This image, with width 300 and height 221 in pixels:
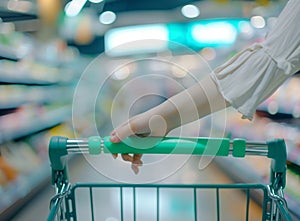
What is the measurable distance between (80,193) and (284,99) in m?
2.07

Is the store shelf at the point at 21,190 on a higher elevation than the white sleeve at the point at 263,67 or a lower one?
lower

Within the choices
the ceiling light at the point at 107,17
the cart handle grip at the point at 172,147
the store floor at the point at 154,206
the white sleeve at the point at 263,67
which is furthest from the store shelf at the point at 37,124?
the white sleeve at the point at 263,67

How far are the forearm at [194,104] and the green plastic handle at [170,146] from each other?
11 cm

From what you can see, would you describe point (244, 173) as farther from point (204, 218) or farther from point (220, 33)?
point (220, 33)

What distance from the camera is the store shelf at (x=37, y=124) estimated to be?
3225mm

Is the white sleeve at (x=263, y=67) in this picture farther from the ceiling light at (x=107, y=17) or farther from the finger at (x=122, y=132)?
the ceiling light at (x=107, y=17)

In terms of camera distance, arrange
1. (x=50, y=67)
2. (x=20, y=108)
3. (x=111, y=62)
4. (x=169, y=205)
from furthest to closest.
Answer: (x=111, y=62)
(x=50, y=67)
(x=20, y=108)
(x=169, y=205)

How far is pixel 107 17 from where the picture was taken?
688 centimetres

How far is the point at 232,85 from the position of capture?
80cm

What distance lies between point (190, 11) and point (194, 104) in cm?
581

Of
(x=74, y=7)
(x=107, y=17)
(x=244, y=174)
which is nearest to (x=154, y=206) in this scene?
(x=244, y=174)

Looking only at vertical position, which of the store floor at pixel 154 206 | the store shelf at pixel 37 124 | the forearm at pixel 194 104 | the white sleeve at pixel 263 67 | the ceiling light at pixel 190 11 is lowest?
the store floor at pixel 154 206

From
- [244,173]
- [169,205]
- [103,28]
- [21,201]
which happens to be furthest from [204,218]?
[103,28]

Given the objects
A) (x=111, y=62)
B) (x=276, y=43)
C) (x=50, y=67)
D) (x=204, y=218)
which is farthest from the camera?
(x=111, y=62)
